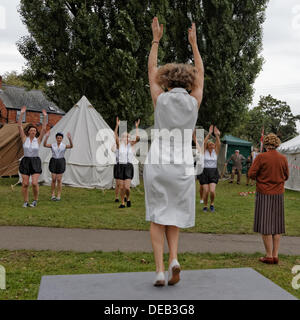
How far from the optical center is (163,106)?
3.38 m

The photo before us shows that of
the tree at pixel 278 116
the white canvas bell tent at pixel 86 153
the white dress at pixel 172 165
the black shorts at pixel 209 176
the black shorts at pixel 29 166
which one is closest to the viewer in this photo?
the white dress at pixel 172 165

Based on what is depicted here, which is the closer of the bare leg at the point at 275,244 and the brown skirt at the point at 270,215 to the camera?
the brown skirt at the point at 270,215

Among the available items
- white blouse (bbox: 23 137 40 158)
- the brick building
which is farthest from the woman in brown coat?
the brick building

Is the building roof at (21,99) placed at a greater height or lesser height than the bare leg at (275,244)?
greater

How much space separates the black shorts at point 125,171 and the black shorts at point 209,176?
1.91 m

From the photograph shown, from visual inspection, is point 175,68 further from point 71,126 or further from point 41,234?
point 71,126

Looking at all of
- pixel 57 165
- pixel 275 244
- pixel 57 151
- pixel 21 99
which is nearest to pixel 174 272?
pixel 275 244

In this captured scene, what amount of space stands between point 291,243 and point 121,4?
17497mm

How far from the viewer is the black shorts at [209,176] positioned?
9.60 m

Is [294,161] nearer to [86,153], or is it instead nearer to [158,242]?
[86,153]

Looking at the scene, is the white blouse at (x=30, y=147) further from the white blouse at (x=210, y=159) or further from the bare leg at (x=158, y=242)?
the bare leg at (x=158, y=242)

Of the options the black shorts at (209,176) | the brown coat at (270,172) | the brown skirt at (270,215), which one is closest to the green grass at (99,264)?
the brown skirt at (270,215)

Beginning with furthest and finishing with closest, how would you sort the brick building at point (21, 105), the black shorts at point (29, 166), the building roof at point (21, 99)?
the building roof at point (21, 99) < the brick building at point (21, 105) < the black shorts at point (29, 166)
